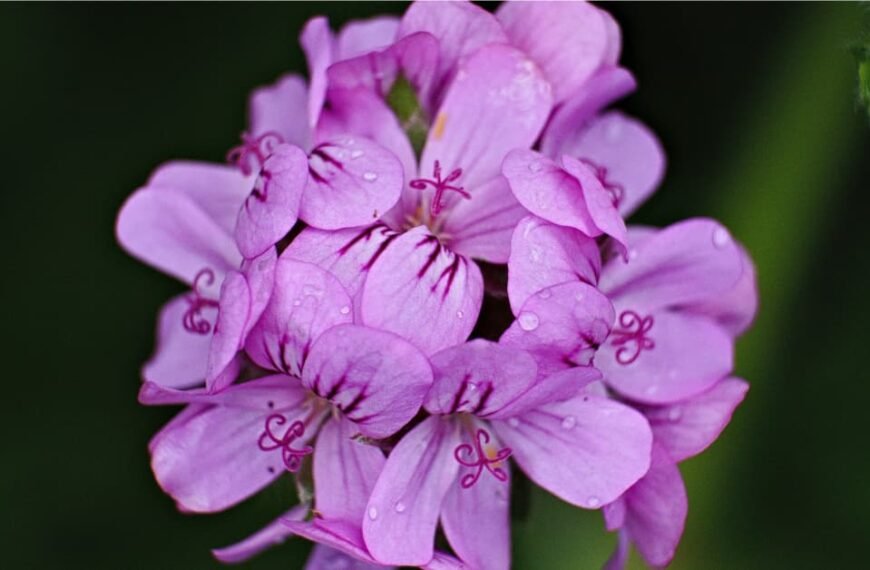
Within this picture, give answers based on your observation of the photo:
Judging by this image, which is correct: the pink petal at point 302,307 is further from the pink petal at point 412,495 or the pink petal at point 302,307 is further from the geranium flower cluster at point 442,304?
the pink petal at point 412,495

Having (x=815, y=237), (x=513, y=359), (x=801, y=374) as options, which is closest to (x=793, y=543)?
(x=801, y=374)

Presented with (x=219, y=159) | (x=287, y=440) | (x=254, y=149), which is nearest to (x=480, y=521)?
(x=287, y=440)

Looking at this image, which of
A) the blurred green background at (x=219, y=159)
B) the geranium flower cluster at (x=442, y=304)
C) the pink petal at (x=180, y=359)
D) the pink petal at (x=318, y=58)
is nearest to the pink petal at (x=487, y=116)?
the geranium flower cluster at (x=442, y=304)

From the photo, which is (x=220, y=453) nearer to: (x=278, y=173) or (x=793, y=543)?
(x=278, y=173)

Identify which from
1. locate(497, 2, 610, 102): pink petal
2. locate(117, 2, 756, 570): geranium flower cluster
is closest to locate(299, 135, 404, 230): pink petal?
locate(117, 2, 756, 570): geranium flower cluster

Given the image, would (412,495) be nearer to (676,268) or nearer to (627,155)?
(676,268)
